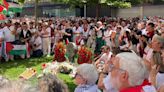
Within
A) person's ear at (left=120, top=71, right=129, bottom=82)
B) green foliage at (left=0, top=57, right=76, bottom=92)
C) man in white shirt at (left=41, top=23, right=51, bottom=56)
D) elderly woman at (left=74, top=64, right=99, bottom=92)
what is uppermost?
person's ear at (left=120, top=71, right=129, bottom=82)

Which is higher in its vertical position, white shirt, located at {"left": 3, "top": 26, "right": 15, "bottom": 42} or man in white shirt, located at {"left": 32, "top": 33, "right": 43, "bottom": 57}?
white shirt, located at {"left": 3, "top": 26, "right": 15, "bottom": 42}

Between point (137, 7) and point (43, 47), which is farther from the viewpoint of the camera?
point (137, 7)

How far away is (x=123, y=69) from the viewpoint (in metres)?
3.47

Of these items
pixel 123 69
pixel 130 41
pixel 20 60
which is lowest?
pixel 20 60

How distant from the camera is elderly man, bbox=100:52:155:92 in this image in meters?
3.44

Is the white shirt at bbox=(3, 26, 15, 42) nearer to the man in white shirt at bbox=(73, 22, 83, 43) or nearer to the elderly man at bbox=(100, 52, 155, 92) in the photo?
the man in white shirt at bbox=(73, 22, 83, 43)

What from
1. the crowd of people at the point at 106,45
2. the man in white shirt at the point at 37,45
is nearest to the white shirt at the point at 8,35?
the crowd of people at the point at 106,45

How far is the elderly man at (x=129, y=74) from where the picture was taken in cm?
344

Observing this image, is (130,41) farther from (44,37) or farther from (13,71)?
(44,37)

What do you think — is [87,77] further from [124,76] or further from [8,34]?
[8,34]

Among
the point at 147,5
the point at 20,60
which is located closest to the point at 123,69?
the point at 20,60

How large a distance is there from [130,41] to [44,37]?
6.60 m

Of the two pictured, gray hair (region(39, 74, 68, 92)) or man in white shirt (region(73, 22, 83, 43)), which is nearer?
gray hair (region(39, 74, 68, 92))

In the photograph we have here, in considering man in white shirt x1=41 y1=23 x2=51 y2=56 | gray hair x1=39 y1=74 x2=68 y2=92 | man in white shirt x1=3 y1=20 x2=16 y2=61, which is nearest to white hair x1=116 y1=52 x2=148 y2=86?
gray hair x1=39 y1=74 x2=68 y2=92
